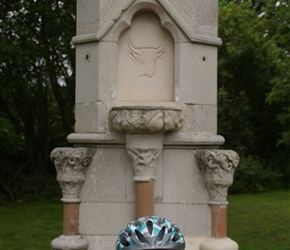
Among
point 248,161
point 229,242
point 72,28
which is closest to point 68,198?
point 229,242

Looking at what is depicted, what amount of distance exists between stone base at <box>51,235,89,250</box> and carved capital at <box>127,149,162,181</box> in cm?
76

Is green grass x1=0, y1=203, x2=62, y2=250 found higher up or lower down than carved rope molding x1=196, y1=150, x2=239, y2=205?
lower down

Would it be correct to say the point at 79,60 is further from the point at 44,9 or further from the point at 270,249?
the point at 44,9

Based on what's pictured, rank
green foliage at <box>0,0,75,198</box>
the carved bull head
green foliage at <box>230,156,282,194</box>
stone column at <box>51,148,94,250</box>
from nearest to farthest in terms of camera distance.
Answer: stone column at <box>51,148,94,250</box>, the carved bull head, green foliage at <box>0,0,75,198</box>, green foliage at <box>230,156,282,194</box>

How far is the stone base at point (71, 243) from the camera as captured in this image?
205 inches

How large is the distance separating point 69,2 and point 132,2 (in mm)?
7231

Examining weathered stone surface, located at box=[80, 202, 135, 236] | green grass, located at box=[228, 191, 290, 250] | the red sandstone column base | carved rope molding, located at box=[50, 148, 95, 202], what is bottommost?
green grass, located at box=[228, 191, 290, 250]

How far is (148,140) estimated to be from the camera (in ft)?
16.8

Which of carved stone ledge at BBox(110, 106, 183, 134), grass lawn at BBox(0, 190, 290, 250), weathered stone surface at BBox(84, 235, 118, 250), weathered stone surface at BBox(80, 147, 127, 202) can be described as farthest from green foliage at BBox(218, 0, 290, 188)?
weathered stone surface at BBox(84, 235, 118, 250)

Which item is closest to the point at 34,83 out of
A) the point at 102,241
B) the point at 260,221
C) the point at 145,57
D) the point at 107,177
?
the point at 260,221

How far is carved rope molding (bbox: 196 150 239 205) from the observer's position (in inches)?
202

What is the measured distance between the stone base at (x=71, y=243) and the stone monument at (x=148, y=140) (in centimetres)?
1

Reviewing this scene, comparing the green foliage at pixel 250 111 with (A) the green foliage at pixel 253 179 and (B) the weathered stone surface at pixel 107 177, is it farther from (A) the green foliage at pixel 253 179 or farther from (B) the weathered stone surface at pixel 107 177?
(B) the weathered stone surface at pixel 107 177

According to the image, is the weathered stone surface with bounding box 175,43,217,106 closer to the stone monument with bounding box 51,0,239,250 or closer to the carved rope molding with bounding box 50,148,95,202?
the stone monument with bounding box 51,0,239,250
